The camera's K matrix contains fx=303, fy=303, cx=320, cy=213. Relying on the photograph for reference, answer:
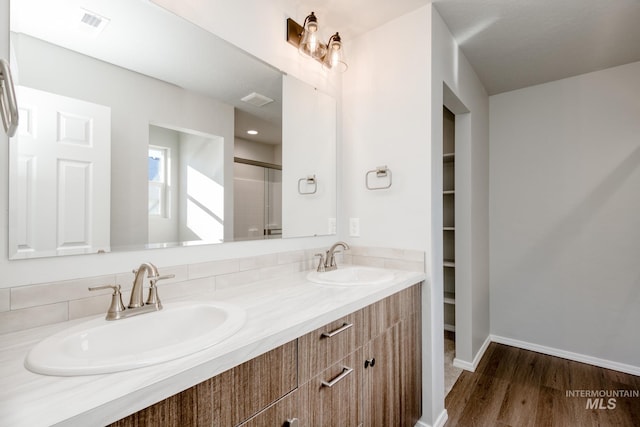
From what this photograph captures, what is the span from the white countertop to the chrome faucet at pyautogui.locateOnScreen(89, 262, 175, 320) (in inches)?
4.5

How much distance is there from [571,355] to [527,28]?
260 centimetres

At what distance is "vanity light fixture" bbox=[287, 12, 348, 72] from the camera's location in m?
1.64

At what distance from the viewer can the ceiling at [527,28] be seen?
68.1 inches

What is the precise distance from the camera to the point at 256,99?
1564mm

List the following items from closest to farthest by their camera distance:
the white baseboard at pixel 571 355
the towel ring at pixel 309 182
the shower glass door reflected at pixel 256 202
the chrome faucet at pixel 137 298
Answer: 1. the chrome faucet at pixel 137 298
2. the shower glass door reflected at pixel 256 202
3. the towel ring at pixel 309 182
4. the white baseboard at pixel 571 355

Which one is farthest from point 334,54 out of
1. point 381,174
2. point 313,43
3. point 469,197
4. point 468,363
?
point 468,363

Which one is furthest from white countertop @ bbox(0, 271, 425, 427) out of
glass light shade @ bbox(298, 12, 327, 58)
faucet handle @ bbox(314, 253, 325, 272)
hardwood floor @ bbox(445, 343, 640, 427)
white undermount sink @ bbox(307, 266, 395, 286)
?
hardwood floor @ bbox(445, 343, 640, 427)

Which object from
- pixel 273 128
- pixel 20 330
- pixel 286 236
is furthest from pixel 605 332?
pixel 20 330

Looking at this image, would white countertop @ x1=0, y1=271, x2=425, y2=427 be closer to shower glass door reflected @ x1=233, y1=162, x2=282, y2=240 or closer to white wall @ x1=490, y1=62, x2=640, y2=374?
shower glass door reflected @ x1=233, y1=162, x2=282, y2=240

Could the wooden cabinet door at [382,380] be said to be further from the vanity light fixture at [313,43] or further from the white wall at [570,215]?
the white wall at [570,215]

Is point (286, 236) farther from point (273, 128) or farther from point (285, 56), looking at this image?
point (285, 56)

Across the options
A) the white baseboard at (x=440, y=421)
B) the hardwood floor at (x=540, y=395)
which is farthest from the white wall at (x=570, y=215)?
the white baseboard at (x=440, y=421)

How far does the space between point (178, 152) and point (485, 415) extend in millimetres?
2287

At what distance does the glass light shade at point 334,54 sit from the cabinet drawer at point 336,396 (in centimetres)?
163
